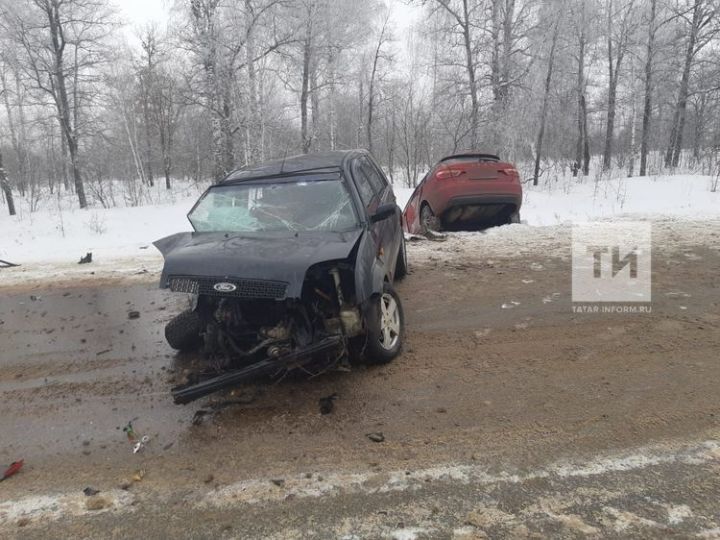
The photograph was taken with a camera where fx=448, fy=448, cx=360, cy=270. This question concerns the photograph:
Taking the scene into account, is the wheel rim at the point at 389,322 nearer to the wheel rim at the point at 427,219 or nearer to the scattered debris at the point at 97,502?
the scattered debris at the point at 97,502

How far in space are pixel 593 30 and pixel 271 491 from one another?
29718 millimetres

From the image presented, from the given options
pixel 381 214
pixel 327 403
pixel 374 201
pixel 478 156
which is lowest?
pixel 327 403

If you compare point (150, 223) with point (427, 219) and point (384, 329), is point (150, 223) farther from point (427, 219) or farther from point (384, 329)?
point (384, 329)

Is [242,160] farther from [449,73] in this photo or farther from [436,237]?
[436,237]

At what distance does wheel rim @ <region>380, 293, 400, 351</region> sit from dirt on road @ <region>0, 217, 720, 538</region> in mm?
197

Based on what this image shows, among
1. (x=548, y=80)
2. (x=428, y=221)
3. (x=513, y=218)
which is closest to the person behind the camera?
(x=428, y=221)

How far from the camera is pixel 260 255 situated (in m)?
3.31

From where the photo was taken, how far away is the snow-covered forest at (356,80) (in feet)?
54.9

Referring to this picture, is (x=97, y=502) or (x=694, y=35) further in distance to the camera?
(x=694, y=35)

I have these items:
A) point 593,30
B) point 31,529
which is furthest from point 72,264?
point 593,30

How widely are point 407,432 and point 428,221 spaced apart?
6.88 metres

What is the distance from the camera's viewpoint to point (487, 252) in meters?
7.75

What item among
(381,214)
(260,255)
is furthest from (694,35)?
(260,255)

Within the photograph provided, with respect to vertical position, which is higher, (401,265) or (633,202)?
(633,202)
